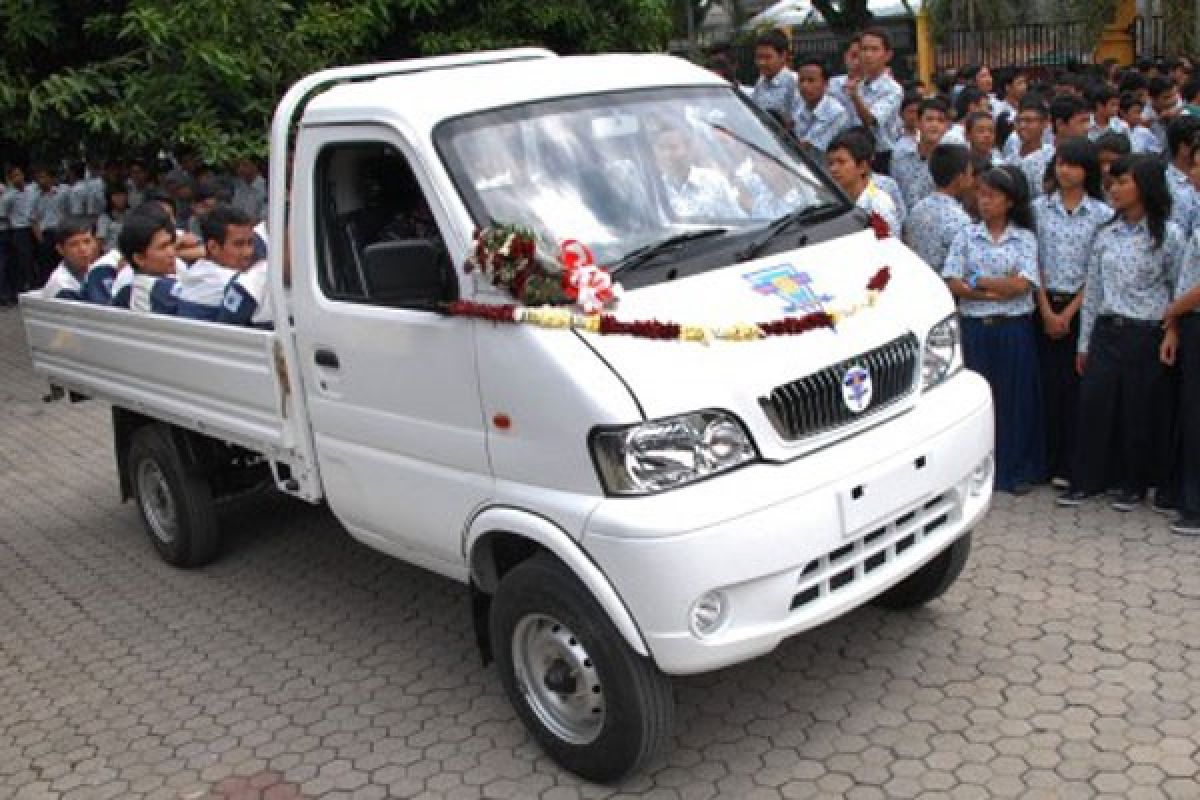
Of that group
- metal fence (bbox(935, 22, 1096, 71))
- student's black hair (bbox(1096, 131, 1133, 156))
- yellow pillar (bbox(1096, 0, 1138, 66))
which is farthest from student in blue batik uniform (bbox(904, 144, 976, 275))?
yellow pillar (bbox(1096, 0, 1138, 66))

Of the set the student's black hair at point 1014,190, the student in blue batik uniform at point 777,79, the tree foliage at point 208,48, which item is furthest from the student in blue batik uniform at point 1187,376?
the tree foliage at point 208,48

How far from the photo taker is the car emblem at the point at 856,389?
3.87 meters

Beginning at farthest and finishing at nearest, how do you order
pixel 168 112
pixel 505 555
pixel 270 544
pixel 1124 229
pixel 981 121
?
pixel 168 112 → pixel 981 121 → pixel 270 544 → pixel 1124 229 → pixel 505 555

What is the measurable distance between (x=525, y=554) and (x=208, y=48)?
7001 millimetres

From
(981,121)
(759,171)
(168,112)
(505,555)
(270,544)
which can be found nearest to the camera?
(505,555)

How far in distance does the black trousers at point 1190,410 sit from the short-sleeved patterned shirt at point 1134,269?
173mm

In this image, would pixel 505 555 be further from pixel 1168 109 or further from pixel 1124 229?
pixel 1168 109

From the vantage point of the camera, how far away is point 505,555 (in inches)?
169

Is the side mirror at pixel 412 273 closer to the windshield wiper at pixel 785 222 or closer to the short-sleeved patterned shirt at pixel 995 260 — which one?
the windshield wiper at pixel 785 222

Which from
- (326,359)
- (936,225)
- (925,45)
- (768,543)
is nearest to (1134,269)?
(936,225)

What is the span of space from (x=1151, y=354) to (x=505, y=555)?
331 cm

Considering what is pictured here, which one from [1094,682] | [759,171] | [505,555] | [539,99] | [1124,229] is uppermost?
[539,99]

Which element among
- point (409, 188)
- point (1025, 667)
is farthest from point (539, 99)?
point (1025, 667)

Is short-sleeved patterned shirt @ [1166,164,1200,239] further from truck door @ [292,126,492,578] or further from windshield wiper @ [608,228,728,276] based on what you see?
truck door @ [292,126,492,578]
